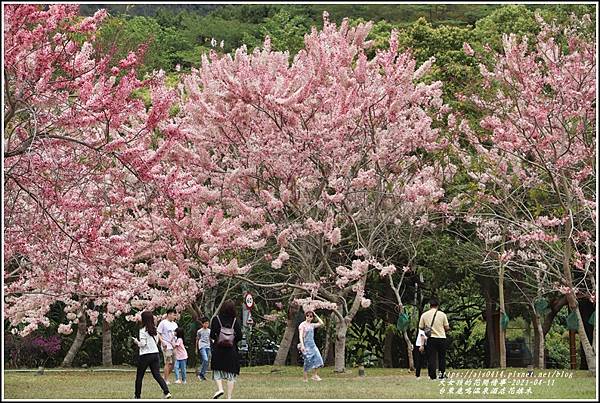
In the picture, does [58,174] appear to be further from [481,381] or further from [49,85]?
[481,381]

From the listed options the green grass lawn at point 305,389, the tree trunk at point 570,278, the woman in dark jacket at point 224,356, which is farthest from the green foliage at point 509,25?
the woman in dark jacket at point 224,356

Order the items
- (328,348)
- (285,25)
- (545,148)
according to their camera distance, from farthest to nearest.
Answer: (285,25), (328,348), (545,148)

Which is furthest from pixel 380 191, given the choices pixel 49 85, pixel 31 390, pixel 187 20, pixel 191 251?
pixel 187 20

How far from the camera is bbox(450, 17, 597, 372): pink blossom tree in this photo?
632 inches

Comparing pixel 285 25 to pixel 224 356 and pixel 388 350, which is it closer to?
pixel 388 350

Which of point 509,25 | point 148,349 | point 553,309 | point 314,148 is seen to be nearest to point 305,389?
point 148,349

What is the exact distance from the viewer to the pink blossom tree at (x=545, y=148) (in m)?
16.0

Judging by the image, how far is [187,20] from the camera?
52594 millimetres

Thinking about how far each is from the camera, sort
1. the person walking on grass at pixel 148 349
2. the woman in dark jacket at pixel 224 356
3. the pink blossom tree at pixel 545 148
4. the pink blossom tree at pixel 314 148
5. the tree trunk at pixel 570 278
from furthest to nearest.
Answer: the pink blossom tree at pixel 314 148, the pink blossom tree at pixel 545 148, the tree trunk at pixel 570 278, the person walking on grass at pixel 148 349, the woman in dark jacket at pixel 224 356

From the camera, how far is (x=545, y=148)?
16.6 m

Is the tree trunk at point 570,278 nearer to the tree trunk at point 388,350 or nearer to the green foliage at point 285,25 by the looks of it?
the tree trunk at point 388,350

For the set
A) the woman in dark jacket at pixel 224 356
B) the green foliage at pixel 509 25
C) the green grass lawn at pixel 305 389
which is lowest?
the green grass lawn at pixel 305 389

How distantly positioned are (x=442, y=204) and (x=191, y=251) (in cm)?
544

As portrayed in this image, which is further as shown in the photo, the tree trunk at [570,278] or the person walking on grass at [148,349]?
the tree trunk at [570,278]
